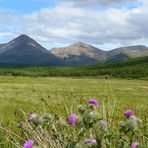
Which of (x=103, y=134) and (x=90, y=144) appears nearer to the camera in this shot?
(x=90, y=144)

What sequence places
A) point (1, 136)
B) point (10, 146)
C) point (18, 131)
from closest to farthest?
1. point (10, 146)
2. point (1, 136)
3. point (18, 131)

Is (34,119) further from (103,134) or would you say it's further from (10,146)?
(10,146)

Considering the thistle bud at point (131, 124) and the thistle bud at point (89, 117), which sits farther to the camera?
the thistle bud at point (131, 124)

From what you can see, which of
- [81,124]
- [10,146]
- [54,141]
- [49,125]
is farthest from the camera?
[10,146]

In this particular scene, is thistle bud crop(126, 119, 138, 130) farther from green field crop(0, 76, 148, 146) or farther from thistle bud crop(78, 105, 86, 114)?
green field crop(0, 76, 148, 146)

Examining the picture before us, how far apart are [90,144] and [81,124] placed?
17 centimetres

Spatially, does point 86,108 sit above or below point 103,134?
above

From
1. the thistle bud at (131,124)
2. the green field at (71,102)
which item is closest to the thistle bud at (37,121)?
the thistle bud at (131,124)

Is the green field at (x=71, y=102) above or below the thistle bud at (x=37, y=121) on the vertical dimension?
below

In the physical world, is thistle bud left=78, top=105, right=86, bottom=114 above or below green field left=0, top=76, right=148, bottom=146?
above

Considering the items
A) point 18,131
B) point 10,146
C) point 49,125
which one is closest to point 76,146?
point 49,125

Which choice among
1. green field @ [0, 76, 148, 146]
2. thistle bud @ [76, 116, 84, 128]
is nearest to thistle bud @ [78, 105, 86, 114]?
thistle bud @ [76, 116, 84, 128]

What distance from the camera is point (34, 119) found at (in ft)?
11.3

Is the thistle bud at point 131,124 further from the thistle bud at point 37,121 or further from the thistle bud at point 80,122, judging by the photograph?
the thistle bud at point 37,121
